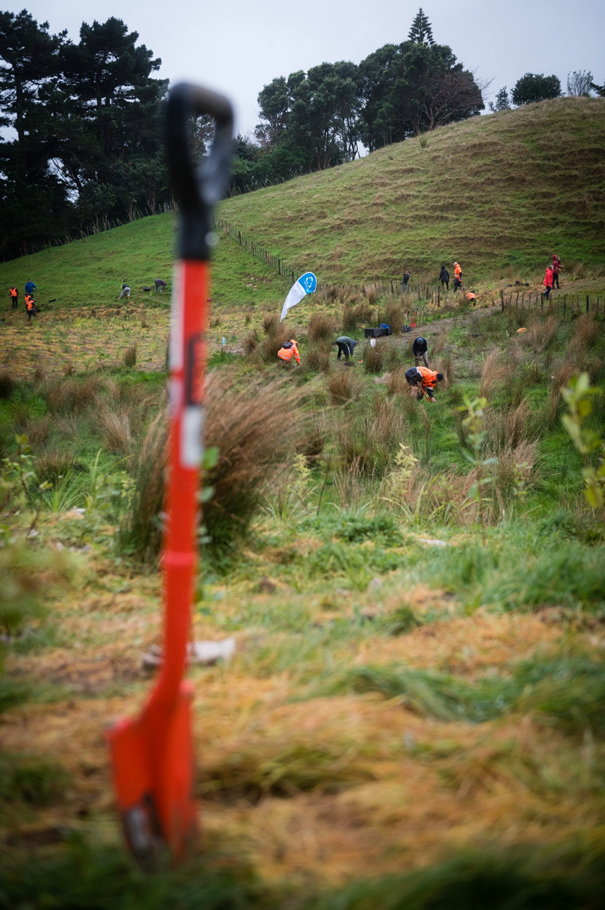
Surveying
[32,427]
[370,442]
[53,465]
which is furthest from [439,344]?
[53,465]

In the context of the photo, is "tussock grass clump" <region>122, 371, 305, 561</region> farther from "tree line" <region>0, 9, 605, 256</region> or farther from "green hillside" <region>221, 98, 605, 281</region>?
"tree line" <region>0, 9, 605, 256</region>

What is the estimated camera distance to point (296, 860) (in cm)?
107

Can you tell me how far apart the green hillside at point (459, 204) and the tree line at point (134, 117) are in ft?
28.6

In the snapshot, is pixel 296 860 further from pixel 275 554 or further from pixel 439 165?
pixel 439 165

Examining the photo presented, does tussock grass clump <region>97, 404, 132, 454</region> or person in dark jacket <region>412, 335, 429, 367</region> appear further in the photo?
person in dark jacket <region>412, 335, 429, 367</region>

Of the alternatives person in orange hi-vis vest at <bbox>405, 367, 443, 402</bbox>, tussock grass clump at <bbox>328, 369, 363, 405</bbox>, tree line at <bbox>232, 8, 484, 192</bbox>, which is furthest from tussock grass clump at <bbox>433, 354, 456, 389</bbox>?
tree line at <bbox>232, 8, 484, 192</bbox>

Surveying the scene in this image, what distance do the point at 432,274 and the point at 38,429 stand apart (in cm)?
2140

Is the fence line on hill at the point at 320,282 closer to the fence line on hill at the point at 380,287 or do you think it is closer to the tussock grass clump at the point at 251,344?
the fence line on hill at the point at 380,287

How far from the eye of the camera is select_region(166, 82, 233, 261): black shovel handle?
98 cm

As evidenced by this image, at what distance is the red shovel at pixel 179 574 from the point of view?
1.02 meters

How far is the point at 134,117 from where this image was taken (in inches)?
1764

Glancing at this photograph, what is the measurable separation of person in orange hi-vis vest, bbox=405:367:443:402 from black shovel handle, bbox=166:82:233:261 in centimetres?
827

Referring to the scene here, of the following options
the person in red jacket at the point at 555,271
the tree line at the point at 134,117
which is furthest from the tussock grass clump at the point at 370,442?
the tree line at the point at 134,117

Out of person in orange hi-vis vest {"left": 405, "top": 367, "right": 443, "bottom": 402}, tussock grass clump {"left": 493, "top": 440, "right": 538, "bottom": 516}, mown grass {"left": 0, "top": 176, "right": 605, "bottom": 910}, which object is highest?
A: person in orange hi-vis vest {"left": 405, "top": 367, "right": 443, "bottom": 402}
